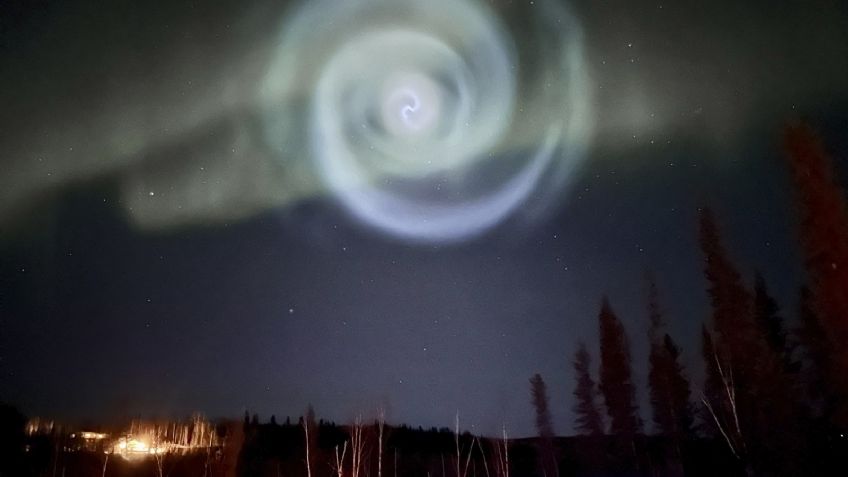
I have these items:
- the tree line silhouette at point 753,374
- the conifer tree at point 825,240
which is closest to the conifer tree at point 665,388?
the tree line silhouette at point 753,374

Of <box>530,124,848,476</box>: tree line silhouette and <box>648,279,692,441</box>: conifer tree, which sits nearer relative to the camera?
<box>530,124,848,476</box>: tree line silhouette

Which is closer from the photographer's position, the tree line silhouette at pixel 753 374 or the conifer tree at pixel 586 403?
the tree line silhouette at pixel 753 374

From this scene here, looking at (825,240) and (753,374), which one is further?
(753,374)

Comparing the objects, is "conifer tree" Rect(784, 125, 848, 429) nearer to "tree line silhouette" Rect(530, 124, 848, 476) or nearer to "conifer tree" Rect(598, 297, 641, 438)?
"tree line silhouette" Rect(530, 124, 848, 476)

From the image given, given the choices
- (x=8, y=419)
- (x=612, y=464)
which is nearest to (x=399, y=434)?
(x=612, y=464)

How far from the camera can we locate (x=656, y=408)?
50.1m

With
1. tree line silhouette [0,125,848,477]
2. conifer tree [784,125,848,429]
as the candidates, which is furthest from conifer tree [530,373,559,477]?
conifer tree [784,125,848,429]

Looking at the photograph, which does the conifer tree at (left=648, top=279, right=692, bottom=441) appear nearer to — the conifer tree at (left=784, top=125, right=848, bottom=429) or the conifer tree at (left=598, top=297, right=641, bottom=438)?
the conifer tree at (left=598, top=297, right=641, bottom=438)

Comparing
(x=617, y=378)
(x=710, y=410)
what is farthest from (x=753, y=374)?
(x=617, y=378)

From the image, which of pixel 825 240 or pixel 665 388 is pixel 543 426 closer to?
pixel 665 388

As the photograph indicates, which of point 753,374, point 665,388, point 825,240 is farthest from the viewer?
point 665,388

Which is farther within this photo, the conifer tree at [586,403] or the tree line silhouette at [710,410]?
the conifer tree at [586,403]

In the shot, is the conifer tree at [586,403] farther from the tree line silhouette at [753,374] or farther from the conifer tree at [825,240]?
the conifer tree at [825,240]

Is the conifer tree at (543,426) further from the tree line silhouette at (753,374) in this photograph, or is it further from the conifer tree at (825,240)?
the conifer tree at (825,240)
